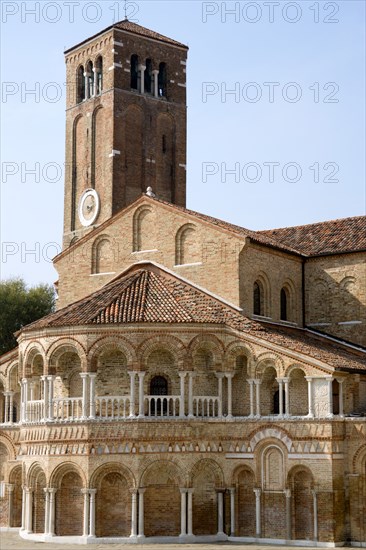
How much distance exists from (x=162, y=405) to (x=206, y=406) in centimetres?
166

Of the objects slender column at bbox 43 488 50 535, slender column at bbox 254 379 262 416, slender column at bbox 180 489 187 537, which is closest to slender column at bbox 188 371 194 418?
slender column at bbox 254 379 262 416

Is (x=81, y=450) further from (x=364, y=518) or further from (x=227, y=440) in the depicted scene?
(x=364, y=518)

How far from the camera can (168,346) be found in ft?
96.5

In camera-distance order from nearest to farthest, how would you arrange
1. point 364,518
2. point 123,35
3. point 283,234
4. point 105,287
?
point 364,518, point 105,287, point 283,234, point 123,35

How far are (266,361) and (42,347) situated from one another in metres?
7.10

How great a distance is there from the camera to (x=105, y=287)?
32406 mm

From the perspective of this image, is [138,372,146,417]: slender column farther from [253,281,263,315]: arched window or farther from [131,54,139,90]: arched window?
[131,54,139,90]: arched window

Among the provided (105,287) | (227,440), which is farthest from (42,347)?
(227,440)

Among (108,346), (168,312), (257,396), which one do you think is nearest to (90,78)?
(168,312)

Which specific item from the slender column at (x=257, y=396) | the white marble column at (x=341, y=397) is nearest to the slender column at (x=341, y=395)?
the white marble column at (x=341, y=397)

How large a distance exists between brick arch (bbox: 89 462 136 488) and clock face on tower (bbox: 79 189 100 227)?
1884cm

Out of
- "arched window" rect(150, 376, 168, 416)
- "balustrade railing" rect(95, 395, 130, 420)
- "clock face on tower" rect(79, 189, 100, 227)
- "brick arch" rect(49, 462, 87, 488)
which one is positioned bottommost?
"brick arch" rect(49, 462, 87, 488)

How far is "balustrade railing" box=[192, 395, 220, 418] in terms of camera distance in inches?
1168

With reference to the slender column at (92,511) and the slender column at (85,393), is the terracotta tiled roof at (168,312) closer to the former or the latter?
the slender column at (85,393)
